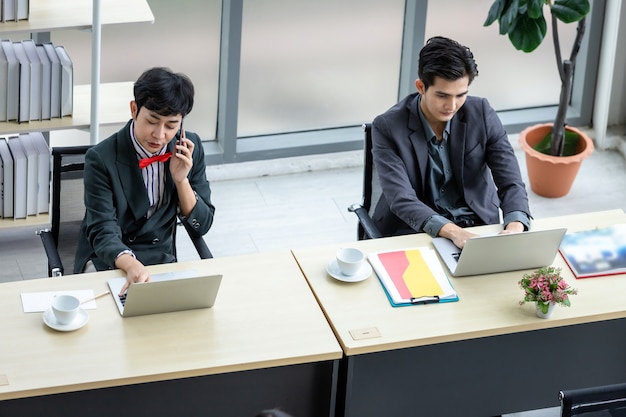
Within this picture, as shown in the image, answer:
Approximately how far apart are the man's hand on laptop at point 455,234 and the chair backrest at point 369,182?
43 cm

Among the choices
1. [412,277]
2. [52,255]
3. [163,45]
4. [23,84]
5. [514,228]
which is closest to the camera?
[412,277]

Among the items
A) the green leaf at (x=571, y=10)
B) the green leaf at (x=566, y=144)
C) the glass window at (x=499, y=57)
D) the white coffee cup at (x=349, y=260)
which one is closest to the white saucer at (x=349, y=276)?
the white coffee cup at (x=349, y=260)

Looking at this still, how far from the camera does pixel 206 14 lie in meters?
5.91

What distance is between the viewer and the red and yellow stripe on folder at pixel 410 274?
3961 mm

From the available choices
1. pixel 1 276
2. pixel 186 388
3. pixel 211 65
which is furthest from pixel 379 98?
pixel 186 388

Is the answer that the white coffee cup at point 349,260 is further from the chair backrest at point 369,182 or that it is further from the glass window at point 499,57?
the glass window at point 499,57

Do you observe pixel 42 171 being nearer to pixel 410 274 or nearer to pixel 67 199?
pixel 67 199

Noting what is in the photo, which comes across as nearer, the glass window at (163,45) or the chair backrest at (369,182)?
the chair backrest at (369,182)

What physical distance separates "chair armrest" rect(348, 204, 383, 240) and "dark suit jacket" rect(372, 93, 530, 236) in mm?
58

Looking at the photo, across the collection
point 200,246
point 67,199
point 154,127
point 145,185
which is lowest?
point 200,246

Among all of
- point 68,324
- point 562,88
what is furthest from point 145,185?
point 562,88

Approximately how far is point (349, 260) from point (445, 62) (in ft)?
2.80

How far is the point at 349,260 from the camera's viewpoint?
4051 millimetres

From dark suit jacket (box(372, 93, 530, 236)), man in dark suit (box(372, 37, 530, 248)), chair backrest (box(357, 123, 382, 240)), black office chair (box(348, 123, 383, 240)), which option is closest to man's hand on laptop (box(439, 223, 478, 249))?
man in dark suit (box(372, 37, 530, 248))
